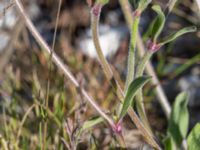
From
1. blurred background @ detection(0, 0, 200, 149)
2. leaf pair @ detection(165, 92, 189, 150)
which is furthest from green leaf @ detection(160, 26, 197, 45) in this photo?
blurred background @ detection(0, 0, 200, 149)

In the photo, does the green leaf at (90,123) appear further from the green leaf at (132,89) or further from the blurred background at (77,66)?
the blurred background at (77,66)

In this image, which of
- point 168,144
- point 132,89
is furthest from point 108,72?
point 168,144

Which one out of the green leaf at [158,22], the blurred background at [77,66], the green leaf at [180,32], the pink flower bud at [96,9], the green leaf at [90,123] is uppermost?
A: the pink flower bud at [96,9]

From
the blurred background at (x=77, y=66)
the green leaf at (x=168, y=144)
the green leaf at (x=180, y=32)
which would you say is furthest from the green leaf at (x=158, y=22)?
the blurred background at (x=77, y=66)

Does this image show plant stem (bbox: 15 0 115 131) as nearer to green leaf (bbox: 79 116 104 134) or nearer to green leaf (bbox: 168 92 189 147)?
green leaf (bbox: 79 116 104 134)

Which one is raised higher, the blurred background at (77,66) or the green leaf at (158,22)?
the green leaf at (158,22)

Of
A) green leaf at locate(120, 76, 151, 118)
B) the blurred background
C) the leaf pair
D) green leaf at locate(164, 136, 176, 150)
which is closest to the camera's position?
green leaf at locate(120, 76, 151, 118)
